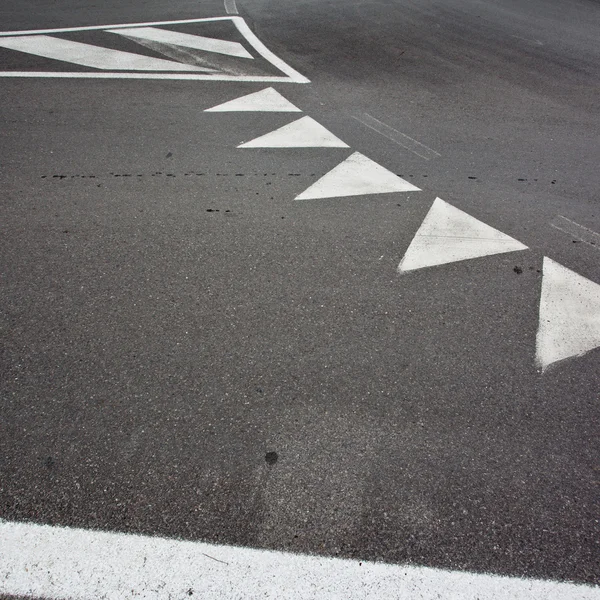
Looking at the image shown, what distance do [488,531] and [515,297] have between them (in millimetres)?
1847

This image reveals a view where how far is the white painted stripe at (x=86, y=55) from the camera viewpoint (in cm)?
809

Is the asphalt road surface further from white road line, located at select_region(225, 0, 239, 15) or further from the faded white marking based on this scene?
white road line, located at select_region(225, 0, 239, 15)

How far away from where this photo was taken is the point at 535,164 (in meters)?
5.92

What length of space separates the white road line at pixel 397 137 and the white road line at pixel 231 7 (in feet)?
20.0

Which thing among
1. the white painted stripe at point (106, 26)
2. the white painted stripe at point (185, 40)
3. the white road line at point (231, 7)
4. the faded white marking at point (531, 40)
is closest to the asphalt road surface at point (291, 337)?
the white painted stripe at point (185, 40)

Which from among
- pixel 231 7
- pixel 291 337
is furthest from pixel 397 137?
pixel 231 7

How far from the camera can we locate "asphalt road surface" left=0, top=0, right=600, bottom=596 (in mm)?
2637

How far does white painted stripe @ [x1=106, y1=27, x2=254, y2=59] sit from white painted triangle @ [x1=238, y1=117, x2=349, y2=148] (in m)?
3.00

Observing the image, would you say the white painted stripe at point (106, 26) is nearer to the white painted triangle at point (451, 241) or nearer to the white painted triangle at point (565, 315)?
the white painted triangle at point (451, 241)

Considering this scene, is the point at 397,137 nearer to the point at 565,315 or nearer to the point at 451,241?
the point at 451,241

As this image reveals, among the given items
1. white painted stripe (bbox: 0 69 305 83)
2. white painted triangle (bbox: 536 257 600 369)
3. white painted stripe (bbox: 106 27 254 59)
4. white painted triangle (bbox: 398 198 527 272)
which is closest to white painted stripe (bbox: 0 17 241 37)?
white painted stripe (bbox: 106 27 254 59)

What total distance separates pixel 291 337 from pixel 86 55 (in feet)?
21.8

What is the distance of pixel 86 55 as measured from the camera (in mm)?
8398

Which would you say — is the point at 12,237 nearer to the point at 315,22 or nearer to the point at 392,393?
the point at 392,393
